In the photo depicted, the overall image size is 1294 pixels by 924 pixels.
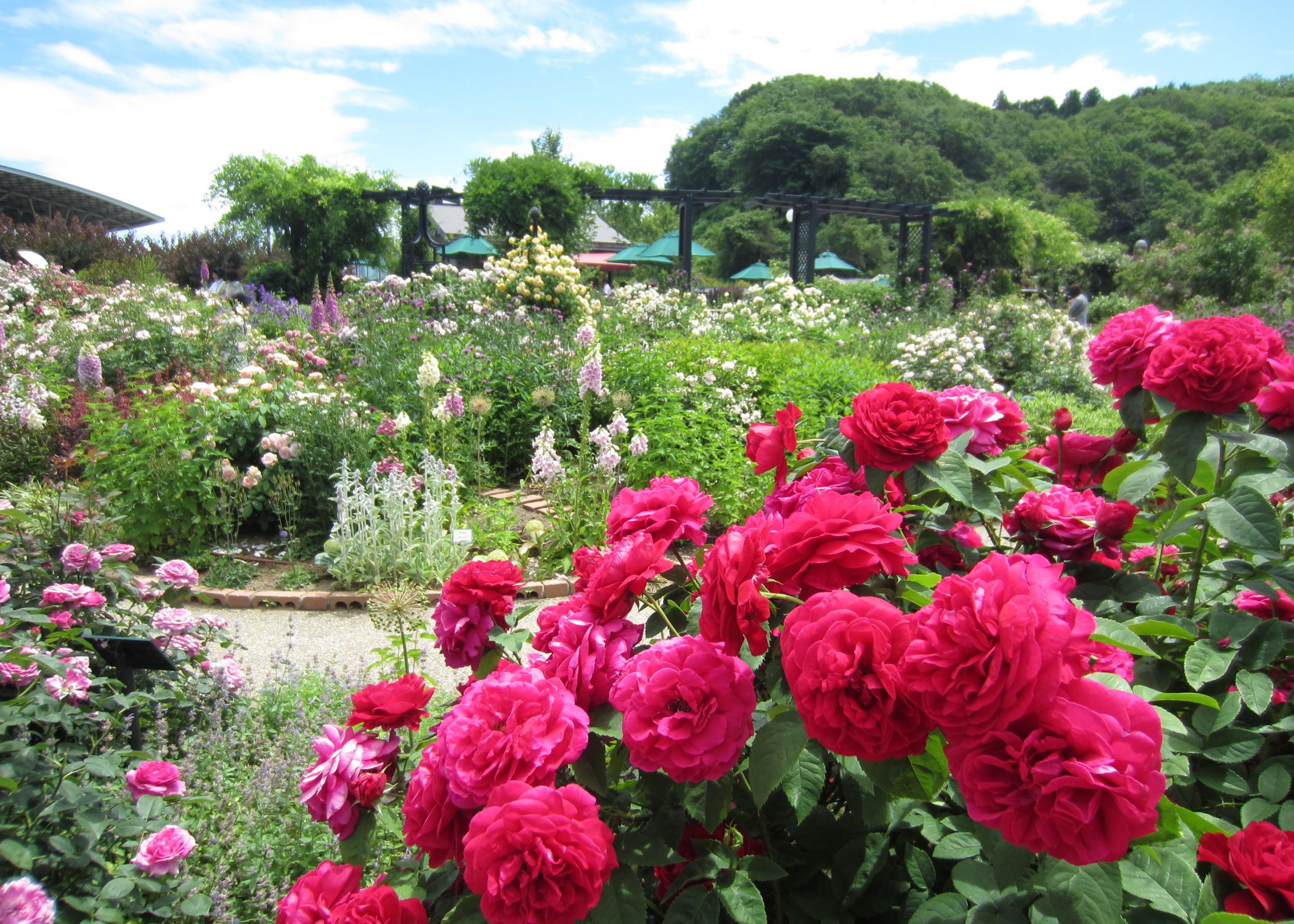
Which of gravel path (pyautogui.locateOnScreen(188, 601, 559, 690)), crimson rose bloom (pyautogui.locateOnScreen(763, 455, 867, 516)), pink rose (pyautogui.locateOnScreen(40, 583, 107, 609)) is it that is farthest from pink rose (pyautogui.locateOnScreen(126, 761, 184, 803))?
crimson rose bloom (pyautogui.locateOnScreen(763, 455, 867, 516))

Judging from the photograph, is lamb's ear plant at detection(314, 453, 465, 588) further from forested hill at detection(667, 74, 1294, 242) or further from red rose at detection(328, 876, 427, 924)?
forested hill at detection(667, 74, 1294, 242)

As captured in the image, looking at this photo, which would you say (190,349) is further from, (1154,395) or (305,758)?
(1154,395)

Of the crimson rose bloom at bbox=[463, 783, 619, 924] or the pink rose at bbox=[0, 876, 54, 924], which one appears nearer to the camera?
the crimson rose bloom at bbox=[463, 783, 619, 924]

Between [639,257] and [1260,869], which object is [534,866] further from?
[639,257]

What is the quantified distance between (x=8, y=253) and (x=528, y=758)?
72.3 feet

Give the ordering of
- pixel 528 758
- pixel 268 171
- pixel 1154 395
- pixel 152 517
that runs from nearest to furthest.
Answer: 1. pixel 528 758
2. pixel 1154 395
3. pixel 152 517
4. pixel 268 171

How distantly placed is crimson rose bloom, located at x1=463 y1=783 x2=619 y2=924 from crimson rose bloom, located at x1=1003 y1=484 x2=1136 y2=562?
0.87 meters

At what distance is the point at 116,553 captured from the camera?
8.09 feet

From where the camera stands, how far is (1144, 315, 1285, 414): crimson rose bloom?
109cm

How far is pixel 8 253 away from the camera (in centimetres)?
1725

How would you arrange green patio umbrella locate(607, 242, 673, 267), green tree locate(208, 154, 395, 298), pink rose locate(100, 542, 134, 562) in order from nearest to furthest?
pink rose locate(100, 542, 134, 562) < green tree locate(208, 154, 395, 298) < green patio umbrella locate(607, 242, 673, 267)

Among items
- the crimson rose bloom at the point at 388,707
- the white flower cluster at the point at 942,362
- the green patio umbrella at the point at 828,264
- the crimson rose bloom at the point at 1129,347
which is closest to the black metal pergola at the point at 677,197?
the white flower cluster at the point at 942,362

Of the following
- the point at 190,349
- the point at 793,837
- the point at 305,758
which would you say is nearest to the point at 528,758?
the point at 793,837

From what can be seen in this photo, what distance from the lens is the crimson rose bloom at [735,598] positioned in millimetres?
804
